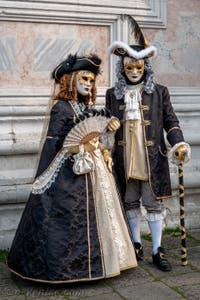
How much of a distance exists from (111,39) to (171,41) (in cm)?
65

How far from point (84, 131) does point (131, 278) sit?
1129 mm

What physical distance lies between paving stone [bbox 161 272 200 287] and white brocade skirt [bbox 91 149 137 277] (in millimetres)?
275

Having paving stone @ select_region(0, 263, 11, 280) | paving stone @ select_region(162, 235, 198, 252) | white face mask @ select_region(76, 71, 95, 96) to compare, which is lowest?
paving stone @ select_region(162, 235, 198, 252)

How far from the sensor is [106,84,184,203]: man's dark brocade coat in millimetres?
4215

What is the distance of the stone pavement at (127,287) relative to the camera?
3690 millimetres

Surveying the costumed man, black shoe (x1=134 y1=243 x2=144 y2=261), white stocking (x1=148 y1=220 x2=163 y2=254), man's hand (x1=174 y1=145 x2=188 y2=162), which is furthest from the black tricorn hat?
black shoe (x1=134 y1=243 x2=144 y2=261)

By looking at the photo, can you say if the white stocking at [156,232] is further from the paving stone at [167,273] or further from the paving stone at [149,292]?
the paving stone at [149,292]

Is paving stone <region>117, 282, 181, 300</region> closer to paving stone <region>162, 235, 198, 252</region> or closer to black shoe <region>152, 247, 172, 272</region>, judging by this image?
black shoe <region>152, 247, 172, 272</region>

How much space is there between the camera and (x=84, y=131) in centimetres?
381

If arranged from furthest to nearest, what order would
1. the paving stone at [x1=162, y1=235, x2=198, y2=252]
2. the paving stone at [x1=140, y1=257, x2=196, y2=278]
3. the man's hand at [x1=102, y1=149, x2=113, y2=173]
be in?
1. the paving stone at [x1=162, y1=235, x2=198, y2=252]
2. the paving stone at [x1=140, y1=257, x2=196, y2=278]
3. the man's hand at [x1=102, y1=149, x2=113, y2=173]

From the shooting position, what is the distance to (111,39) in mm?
5312

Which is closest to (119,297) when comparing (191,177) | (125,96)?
(125,96)

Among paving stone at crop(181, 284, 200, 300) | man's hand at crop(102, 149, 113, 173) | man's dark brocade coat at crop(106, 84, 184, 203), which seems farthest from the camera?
man's dark brocade coat at crop(106, 84, 184, 203)

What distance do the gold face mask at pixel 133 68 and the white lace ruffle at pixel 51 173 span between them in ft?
2.65
